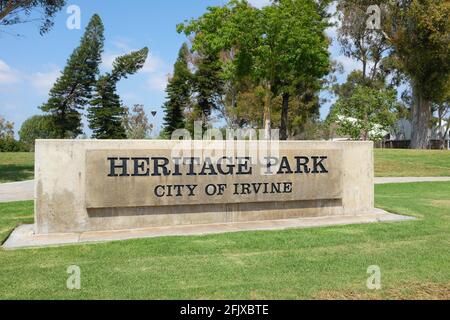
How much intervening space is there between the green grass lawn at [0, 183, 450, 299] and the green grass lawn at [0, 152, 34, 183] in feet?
43.9

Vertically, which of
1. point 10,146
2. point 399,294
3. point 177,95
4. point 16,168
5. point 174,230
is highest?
point 177,95

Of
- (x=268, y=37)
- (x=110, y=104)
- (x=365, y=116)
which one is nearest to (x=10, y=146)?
(x=110, y=104)

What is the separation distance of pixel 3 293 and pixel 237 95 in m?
44.9

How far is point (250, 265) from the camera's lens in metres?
5.52

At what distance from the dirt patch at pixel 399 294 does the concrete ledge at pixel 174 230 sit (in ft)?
10.2

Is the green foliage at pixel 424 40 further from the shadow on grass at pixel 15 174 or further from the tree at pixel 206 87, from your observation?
the shadow on grass at pixel 15 174

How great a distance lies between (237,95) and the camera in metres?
48.7

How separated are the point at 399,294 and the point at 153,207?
442cm

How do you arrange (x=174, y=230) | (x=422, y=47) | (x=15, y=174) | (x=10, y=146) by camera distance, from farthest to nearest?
1. (x=10, y=146)
2. (x=422, y=47)
3. (x=15, y=174)
4. (x=174, y=230)

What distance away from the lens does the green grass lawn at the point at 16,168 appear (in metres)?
18.7
